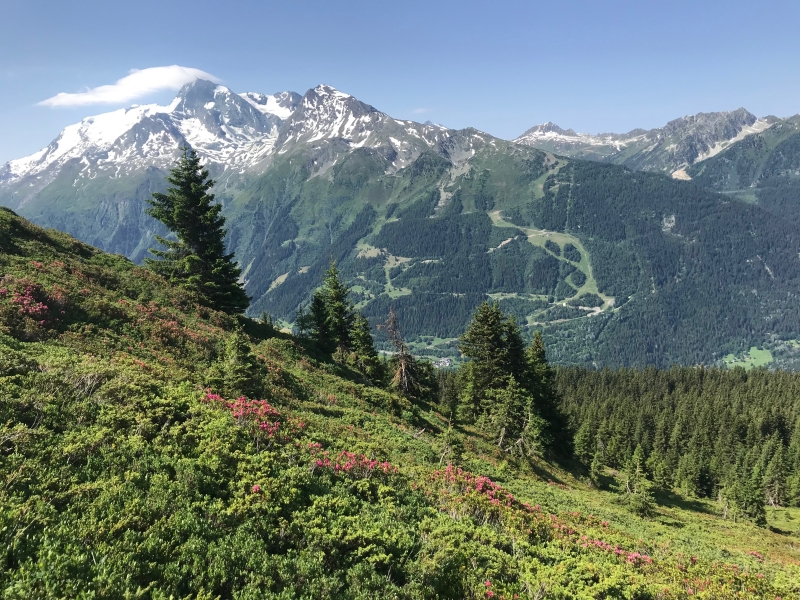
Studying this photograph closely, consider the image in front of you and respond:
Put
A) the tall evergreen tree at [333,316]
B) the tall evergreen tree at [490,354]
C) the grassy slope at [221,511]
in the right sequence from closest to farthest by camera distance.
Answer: the grassy slope at [221,511], the tall evergreen tree at [333,316], the tall evergreen tree at [490,354]

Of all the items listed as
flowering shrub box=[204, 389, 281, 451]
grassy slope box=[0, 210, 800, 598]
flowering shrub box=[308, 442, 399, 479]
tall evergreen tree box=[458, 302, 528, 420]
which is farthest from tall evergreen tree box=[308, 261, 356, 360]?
flowering shrub box=[308, 442, 399, 479]

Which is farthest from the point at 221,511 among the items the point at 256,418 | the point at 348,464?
the point at 256,418

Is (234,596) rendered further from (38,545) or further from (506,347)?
(506,347)

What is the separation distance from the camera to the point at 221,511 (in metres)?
8.53

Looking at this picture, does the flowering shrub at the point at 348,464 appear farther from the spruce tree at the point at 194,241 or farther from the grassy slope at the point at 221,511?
the spruce tree at the point at 194,241

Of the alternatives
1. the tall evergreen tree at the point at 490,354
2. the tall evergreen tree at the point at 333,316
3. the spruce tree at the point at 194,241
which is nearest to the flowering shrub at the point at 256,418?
the spruce tree at the point at 194,241

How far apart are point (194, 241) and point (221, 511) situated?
119 feet

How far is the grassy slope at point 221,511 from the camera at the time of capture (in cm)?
681

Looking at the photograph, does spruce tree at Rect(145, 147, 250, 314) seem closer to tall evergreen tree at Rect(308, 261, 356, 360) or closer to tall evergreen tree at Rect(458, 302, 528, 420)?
tall evergreen tree at Rect(308, 261, 356, 360)

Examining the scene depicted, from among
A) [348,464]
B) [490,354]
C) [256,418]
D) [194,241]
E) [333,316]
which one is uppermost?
[194,241]

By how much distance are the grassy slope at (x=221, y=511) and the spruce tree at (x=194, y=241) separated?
58.1 feet

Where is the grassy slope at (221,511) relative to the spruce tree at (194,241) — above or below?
below

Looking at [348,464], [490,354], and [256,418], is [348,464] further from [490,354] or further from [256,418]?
[490,354]

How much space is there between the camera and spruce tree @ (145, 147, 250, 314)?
37.4 m
